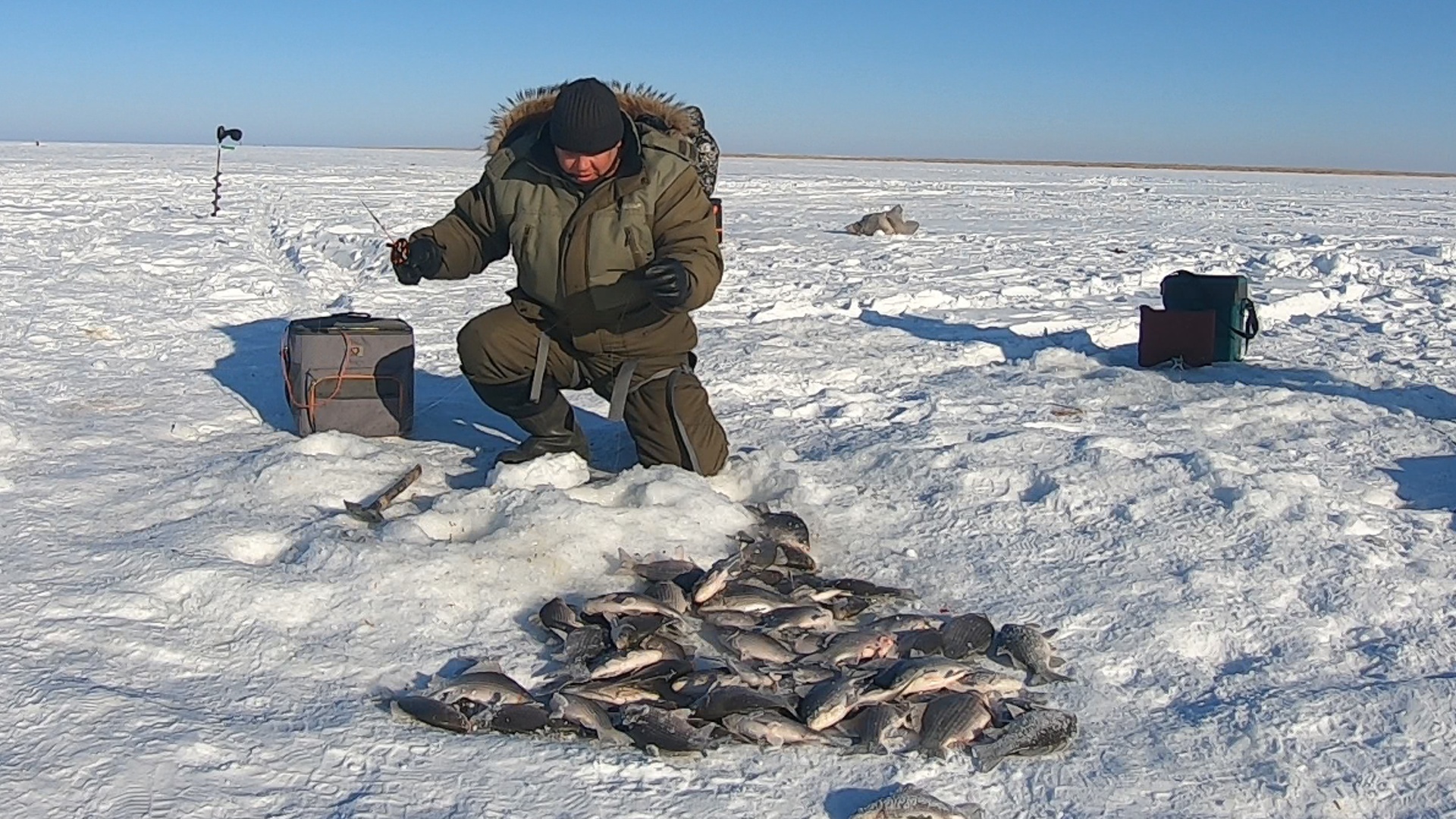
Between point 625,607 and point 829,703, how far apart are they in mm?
701

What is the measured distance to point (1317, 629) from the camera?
3.46m

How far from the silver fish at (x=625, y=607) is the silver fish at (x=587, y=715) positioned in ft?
1.44

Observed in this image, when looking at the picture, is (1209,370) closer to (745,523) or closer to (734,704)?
(745,523)

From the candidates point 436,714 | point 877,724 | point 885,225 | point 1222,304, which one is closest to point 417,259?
point 436,714

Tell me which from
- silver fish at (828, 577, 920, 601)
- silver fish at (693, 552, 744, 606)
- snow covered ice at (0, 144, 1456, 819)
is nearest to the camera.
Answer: snow covered ice at (0, 144, 1456, 819)

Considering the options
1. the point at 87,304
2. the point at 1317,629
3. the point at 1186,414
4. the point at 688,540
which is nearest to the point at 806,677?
the point at 688,540

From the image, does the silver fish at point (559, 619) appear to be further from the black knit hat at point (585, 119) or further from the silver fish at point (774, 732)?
the black knit hat at point (585, 119)

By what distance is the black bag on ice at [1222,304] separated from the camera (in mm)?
6621

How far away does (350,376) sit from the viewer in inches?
200

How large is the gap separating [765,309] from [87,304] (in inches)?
170

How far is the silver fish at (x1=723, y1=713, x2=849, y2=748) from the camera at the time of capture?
2801mm

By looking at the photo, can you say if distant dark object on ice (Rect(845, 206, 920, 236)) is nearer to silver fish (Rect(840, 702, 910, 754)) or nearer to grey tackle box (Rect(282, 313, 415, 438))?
grey tackle box (Rect(282, 313, 415, 438))

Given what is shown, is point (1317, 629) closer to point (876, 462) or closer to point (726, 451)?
point (876, 462)

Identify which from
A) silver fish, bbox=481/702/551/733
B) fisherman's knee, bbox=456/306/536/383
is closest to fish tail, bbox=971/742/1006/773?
silver fish, bbox=481/702/551/733
